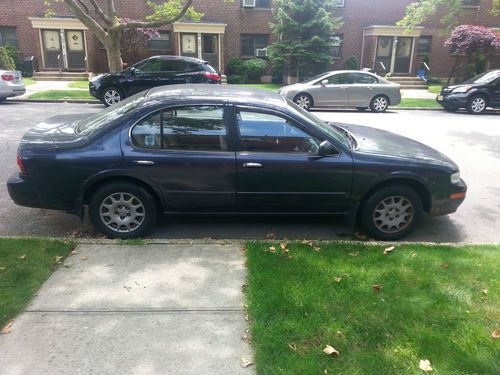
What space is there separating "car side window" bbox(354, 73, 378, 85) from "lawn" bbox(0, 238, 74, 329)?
1380cm

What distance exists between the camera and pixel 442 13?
1095 inches

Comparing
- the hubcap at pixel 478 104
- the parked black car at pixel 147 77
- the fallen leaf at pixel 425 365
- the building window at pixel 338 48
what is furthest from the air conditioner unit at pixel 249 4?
the fallen leaf at pixel 425 365

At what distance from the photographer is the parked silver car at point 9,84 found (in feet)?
49.5

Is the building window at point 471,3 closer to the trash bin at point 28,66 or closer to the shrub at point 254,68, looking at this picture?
the shrub at point 254,68

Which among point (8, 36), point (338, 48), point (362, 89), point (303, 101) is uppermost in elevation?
point (8, 36)

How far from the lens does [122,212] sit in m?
4.82

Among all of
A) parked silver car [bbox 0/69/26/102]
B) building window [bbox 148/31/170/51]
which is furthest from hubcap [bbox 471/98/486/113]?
building window [bbox 148/31/170/51]

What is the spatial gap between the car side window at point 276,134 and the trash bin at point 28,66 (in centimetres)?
2428

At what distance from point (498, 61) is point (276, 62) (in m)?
14.0

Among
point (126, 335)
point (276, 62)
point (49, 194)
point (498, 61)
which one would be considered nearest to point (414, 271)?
point (126, 335)

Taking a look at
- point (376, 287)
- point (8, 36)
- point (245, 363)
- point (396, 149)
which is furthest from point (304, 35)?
point (245, 363)

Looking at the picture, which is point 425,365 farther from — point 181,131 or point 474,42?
point 474,42

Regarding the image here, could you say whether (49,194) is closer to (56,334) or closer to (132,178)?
(132,178)

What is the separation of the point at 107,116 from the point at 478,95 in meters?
15.1
